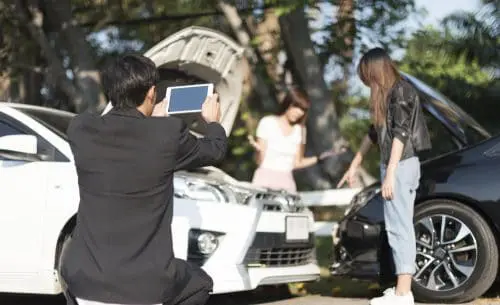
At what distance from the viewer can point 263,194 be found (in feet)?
22.9

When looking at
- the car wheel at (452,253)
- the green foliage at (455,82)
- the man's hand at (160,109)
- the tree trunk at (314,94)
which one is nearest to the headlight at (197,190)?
the car wheel at (452,253)

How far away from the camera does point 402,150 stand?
604 centimetres

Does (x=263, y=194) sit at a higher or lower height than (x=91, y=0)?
lower

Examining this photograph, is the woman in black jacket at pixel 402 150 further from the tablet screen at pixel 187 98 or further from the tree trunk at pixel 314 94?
the tree trunk at pixel 314 94

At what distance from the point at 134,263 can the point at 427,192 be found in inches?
155

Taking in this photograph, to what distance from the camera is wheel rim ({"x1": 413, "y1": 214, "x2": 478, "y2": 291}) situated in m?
6.49

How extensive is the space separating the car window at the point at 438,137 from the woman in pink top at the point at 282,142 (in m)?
1.06

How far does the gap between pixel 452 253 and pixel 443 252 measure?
6 cm

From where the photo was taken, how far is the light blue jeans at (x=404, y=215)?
6.13m

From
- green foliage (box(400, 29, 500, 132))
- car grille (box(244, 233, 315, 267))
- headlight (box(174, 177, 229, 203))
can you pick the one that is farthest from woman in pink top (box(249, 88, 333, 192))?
green foliage (box(400, 29, 500, 132))

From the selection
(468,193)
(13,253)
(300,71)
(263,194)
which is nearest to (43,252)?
(13,253)

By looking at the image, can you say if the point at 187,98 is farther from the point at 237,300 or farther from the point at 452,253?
the point at 237,300

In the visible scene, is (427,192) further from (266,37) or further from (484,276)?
(266,37)

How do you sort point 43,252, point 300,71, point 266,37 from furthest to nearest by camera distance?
1. point 266,37
2. point 300,71
3. point 43,252
